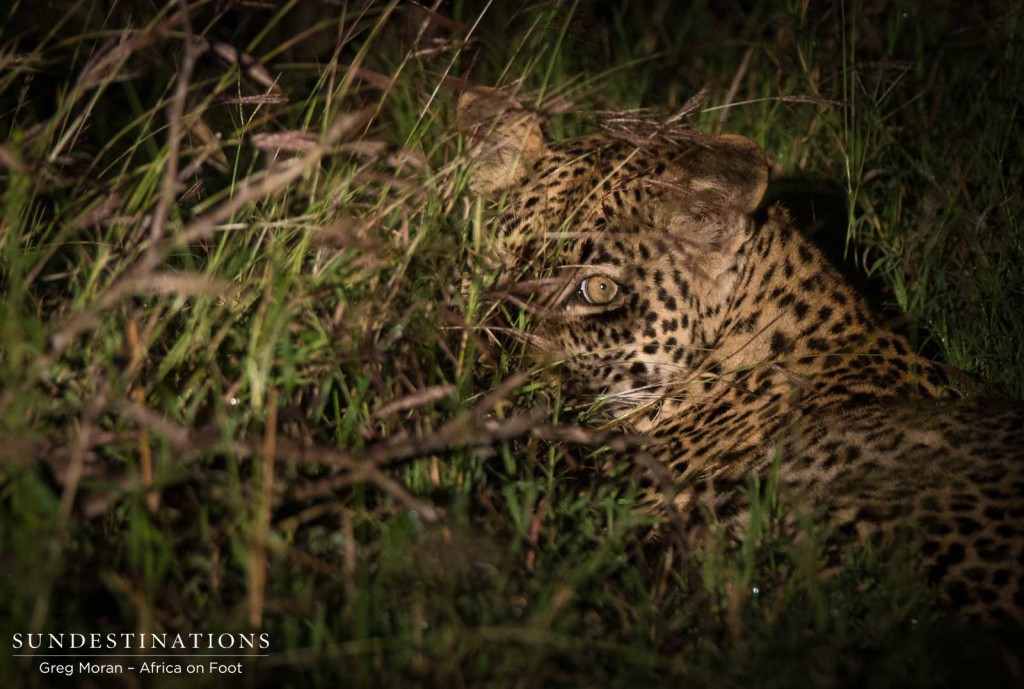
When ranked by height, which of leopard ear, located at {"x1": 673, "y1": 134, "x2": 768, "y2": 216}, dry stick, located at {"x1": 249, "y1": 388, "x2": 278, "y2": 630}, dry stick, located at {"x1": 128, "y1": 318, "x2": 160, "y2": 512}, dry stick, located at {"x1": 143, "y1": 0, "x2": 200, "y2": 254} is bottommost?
dry stick, located at {"x1": 249, "y1": 388, "x2": 278, "y2": 630}

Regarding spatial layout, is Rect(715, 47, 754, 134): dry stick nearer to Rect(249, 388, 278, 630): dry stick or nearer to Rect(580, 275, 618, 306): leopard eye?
Rect(580, 275, 618, 306): leopard eye

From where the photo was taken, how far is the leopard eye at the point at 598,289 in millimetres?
4199

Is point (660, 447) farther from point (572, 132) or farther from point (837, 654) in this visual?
point (572, 132)

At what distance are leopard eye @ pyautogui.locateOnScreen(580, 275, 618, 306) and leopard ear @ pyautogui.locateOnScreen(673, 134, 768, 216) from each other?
0.42m

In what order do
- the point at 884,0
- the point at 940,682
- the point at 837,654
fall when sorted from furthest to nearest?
the point at 884,0, the point at 940,682, the point at 837,654

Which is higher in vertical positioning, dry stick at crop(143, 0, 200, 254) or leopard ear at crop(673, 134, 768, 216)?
leopard ear at crop(673, 134, 768, 216)

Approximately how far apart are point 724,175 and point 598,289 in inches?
24.9

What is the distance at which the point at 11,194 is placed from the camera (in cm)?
285

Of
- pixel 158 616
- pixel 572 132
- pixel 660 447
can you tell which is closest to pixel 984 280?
pixel 660 447

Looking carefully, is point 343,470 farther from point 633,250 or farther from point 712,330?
point 712,330

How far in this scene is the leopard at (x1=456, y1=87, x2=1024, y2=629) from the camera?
3.47m

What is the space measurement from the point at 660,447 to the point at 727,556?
1.06m

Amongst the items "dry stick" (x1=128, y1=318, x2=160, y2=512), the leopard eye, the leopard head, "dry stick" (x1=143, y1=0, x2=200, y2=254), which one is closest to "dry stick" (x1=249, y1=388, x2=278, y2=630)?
"dry stick" (x1=128, y1=318, x2=160, y2=512)

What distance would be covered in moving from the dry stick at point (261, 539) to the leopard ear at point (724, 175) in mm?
1917
